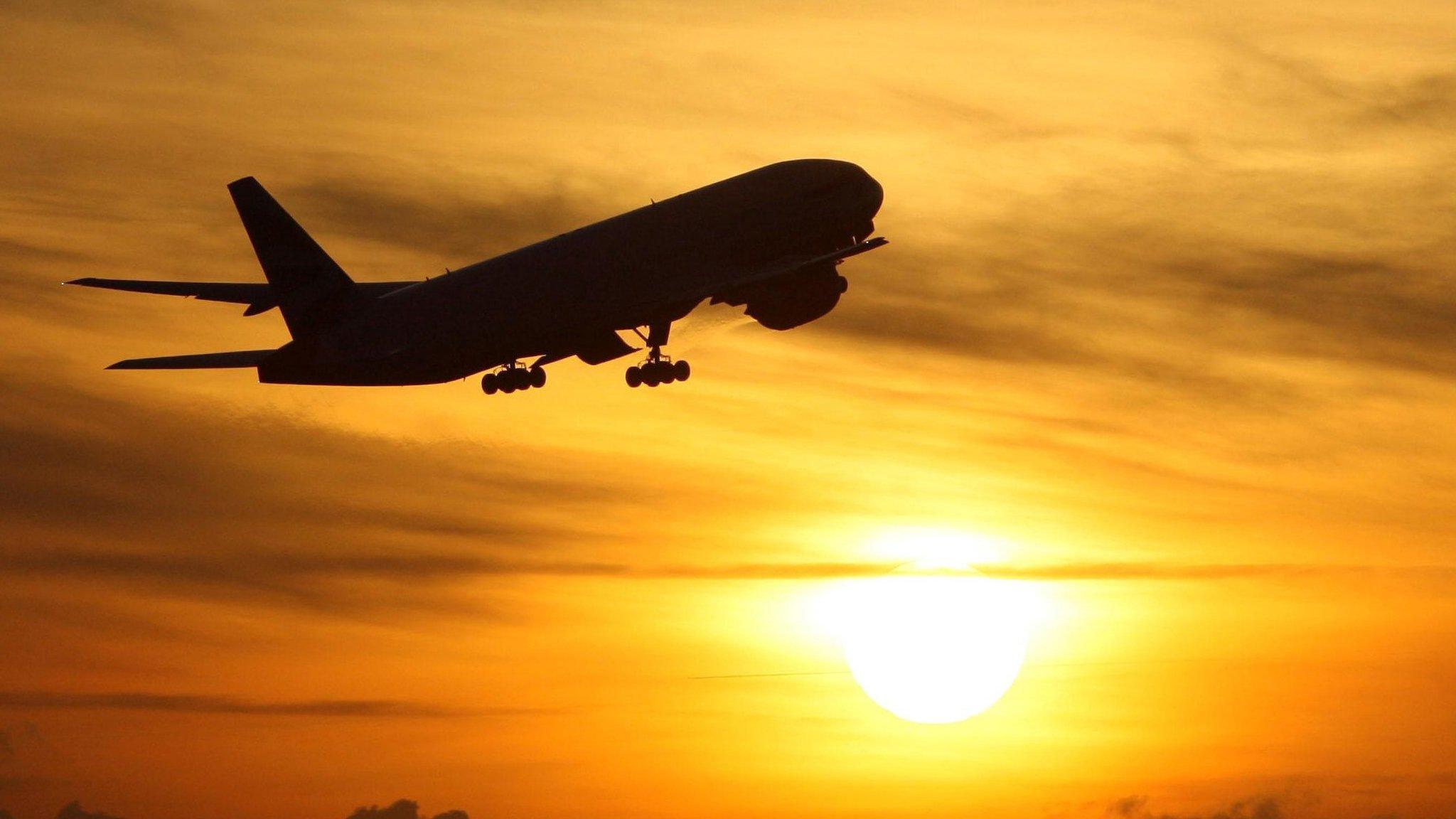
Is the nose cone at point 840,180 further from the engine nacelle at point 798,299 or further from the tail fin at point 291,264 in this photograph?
the tail fin at point 291,264

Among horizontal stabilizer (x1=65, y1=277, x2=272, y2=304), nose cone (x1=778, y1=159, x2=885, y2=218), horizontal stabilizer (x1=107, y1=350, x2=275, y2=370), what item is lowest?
horizontal stabilizer (x1=107, y1=350, x2=275, y2=370)

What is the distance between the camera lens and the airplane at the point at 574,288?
6569 centimetres

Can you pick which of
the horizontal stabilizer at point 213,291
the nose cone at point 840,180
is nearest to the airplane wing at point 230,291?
the horizontal stabilizer at point 213,291

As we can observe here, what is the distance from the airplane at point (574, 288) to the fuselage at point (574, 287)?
0.06m

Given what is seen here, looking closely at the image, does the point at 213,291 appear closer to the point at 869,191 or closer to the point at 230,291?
the point at 230,291

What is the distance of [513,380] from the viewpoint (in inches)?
2776

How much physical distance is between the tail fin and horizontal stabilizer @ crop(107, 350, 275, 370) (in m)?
2.41

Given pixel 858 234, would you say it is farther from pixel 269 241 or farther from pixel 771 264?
pixel 269 241

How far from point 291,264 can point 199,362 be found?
6729 mm

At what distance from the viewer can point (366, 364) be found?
221 feet

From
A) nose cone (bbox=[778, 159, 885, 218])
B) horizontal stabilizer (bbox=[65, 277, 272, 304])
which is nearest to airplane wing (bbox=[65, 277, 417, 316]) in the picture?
horizontal stabilizer (bbox=[65, 277, 272, 304])

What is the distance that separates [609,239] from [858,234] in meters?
12.6

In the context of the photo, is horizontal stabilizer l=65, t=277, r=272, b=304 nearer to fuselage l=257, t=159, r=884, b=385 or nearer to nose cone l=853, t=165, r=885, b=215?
fuselage l=257, t=159, r=884, b=385

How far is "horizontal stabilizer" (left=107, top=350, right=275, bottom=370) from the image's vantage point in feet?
213
